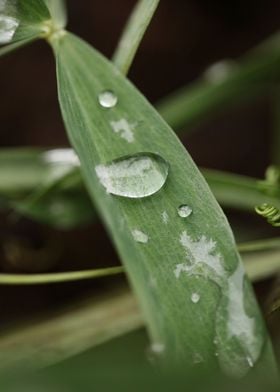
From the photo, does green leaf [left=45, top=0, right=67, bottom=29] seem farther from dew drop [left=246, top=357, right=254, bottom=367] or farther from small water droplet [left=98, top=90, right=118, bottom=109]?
dew drop [left=246, top=357, right=254, bottom=367]

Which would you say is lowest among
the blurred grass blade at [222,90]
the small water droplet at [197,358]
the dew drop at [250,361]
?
the dew drop at [250,361]

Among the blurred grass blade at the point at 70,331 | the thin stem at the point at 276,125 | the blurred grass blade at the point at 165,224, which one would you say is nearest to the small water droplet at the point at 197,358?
the blurred grass blade at the point at 165,224

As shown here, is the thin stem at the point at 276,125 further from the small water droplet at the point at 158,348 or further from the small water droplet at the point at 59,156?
the small water droplet at the point at 158,348

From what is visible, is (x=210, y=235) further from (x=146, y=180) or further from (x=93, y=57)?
(x=93, y=57)

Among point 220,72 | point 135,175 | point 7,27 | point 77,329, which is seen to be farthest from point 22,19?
point 220,72

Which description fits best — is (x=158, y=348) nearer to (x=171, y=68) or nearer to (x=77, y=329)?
(x=77, y=329)

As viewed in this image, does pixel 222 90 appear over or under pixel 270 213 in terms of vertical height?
over
